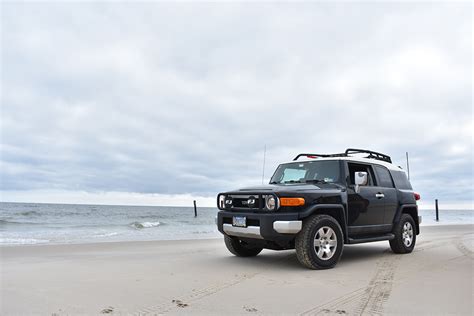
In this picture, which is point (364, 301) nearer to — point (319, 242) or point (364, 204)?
point (319, 242)

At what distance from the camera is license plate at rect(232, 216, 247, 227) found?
6.54 metres

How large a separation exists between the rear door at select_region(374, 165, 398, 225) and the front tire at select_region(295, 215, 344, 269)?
1.79 m

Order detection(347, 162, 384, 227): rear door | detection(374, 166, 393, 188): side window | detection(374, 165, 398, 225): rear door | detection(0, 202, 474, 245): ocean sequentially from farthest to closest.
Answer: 1. detection(0, 202, 474, 245): ocean
2. detection(374, 166, 393, 188): side window
3. detection(374, 165, 398, 225): rear door
4. detection(347, 162, 384, 227): rear door

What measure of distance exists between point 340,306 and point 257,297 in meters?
0.92

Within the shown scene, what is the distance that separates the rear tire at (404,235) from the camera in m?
7.98

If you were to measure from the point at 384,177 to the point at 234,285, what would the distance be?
14.4 feet

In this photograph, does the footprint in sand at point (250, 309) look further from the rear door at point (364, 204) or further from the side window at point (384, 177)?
the side window at point (384, 177)

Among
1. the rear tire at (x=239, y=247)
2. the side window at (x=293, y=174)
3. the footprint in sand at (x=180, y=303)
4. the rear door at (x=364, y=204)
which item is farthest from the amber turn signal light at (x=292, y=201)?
the footprint in sand at (x=180, y=303)

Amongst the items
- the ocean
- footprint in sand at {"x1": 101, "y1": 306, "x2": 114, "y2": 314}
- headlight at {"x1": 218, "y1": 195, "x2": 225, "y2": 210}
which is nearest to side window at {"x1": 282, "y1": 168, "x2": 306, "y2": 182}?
headlight at {"x1": 218, "y1": 195, "x2": 225, "y2": 210}

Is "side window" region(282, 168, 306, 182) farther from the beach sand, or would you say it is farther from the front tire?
the beach sand

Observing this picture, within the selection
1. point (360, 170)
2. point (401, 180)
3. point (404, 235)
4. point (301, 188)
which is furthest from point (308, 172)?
point (404, 235)

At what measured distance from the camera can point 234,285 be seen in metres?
5.12

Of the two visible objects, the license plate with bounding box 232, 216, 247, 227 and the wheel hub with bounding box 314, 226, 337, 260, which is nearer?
the wheel hub with bounding box 314, 226, 337, 260

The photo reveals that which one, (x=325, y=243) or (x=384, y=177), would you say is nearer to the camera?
(x=325, y=243)
